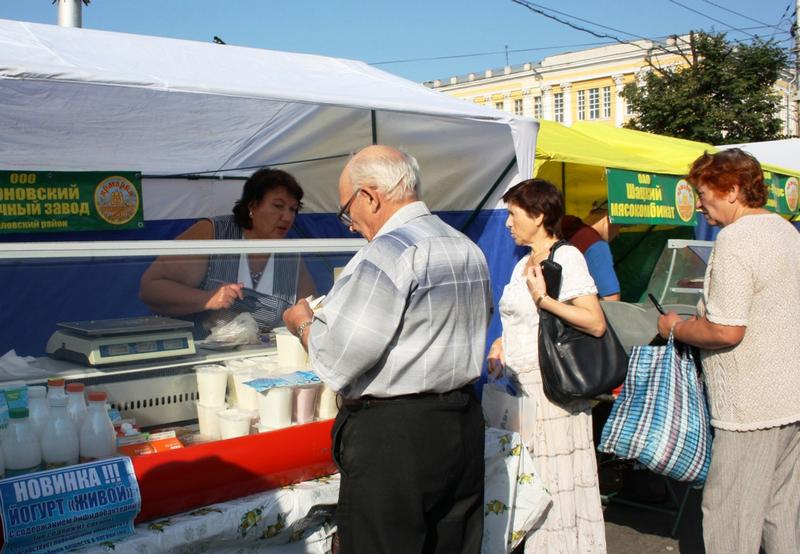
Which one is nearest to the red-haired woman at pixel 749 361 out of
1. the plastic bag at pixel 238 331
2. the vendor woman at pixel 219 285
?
the vendor woman at pixel 219 285

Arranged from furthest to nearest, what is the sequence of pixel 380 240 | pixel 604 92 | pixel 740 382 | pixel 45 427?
pixel 604 92 < pixel 740 382 < pixel 45 427 < pixel 380 240

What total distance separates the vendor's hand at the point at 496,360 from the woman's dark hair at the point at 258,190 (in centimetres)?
112

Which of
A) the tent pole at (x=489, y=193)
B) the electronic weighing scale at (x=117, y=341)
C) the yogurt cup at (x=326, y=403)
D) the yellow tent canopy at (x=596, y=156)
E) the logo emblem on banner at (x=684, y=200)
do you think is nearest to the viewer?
the electronic weighing scale at (x=117, y=341)

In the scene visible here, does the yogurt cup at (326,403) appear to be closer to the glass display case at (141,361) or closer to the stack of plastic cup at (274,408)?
the glass display case at (141,361)

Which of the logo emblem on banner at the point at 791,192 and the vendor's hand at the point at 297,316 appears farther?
the logo emblem on banner at the point at 791,192

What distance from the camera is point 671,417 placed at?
114 inches

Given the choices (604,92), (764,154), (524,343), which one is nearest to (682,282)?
(524,343)

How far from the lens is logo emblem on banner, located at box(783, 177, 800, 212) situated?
742 centimetres

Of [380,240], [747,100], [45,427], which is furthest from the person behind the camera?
[747,100]

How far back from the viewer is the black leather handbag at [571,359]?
2.88m

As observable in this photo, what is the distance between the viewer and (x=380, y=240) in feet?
6.37

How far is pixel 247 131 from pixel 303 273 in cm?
213

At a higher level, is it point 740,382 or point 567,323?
point 567,323

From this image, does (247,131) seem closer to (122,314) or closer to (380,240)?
(122,314)
